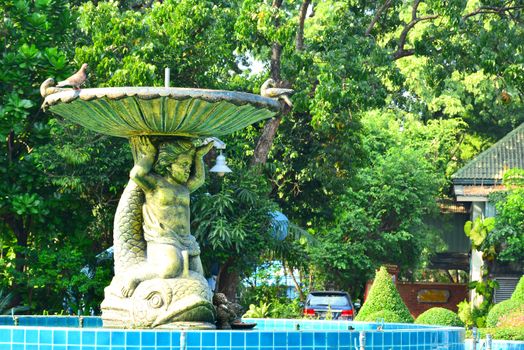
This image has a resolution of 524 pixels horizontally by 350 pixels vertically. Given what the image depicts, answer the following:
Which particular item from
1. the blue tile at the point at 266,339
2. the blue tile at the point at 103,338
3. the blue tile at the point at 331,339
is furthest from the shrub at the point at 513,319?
the blue tile at the point at 103,338

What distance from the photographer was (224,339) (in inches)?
448

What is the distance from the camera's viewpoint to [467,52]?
28.2m

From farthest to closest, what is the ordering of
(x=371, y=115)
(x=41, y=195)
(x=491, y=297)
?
(x=371, y=115) → (x=491, y=297) → (x=41, y=195)

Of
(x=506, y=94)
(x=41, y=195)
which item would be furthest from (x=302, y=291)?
(x=41, y=195)

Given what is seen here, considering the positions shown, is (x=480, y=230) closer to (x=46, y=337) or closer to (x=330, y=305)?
(x=330, y=305)

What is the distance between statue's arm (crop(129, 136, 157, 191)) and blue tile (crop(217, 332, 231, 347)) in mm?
2765

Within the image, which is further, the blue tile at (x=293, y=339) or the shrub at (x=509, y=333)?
the shrub at (x=509, y=333)

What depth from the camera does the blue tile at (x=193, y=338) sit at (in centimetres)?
1130

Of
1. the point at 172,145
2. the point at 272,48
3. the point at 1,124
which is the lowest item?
the point at 172,145

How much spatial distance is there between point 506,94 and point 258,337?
2553cm

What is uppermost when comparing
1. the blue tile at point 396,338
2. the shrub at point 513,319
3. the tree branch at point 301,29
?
the tree branch at point 301,29

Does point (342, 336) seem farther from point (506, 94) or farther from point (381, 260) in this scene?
point (381, 260)

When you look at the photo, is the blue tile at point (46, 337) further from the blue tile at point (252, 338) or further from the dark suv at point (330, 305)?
the dark suv at point (330, 305)

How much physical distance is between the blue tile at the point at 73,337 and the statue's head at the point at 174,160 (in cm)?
280
